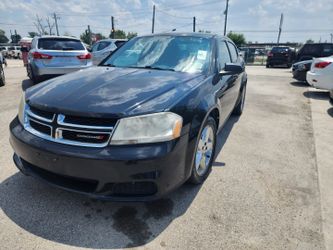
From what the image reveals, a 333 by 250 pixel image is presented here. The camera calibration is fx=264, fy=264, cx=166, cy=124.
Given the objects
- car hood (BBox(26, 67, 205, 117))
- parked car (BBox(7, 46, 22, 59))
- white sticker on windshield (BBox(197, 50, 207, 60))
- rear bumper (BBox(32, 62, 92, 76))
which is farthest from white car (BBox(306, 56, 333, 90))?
parked car (BBox(7, 46, 22, 59))

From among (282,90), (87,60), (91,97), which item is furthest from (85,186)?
(282,90)

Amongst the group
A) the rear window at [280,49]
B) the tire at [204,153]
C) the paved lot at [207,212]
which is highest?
the rear window at [280,49]

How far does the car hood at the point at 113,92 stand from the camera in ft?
6.86

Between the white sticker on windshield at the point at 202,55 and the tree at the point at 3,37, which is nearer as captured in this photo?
the white sticker on windshield at the point at 202,55

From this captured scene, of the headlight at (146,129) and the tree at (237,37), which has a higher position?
the tree at (237,37)

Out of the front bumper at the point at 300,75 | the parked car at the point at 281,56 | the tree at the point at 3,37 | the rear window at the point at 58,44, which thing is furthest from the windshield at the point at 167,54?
the tree at the point at 3,37

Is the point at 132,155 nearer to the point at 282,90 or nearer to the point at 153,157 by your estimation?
the point at 153,157

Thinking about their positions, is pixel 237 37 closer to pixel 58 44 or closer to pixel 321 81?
pixel 321 81

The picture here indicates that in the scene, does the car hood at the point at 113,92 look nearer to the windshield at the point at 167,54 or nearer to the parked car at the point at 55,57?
the windshield at the point at 167,54

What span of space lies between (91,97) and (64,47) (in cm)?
627

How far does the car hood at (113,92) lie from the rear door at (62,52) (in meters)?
4.91

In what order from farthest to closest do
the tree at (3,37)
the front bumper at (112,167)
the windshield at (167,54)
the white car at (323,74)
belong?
the tree at (3,37) < the white car at (323,74) < the windshield at (167,54) < the front bumper at (112,167)

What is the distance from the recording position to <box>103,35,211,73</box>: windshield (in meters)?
3.18

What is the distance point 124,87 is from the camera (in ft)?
8.20
